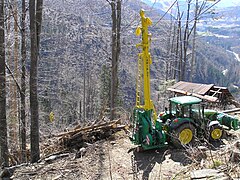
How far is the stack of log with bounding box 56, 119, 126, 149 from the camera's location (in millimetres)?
9234

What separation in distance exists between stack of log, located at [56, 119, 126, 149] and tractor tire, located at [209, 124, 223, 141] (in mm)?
3371

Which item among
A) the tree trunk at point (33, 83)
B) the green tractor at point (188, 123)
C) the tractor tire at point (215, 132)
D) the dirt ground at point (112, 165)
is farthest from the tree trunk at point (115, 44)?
the tractor tire at point (215, 132)

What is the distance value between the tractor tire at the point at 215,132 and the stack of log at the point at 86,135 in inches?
133

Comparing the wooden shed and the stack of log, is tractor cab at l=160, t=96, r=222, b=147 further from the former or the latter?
the wooden shed

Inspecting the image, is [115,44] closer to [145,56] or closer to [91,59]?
[145,56]

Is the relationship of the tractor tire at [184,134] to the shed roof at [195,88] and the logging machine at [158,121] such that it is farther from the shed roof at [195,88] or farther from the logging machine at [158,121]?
the shed roof at [195,88]

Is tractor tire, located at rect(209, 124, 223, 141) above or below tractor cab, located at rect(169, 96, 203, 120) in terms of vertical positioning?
below

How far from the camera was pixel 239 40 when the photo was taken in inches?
7293

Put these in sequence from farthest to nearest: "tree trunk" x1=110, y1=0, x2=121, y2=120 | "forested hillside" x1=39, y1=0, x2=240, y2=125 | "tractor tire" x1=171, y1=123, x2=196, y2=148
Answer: "forested hillside" x1=39, y1=0, x2=240, y2=125, "tree trunk" x1=110, y1=0, x2=121, y2=120, "tractor tire" x1=171, y1=123, x2=196, y2=148

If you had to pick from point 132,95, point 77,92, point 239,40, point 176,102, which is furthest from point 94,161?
point 239,40

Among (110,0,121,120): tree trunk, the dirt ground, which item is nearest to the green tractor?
the dirt ground

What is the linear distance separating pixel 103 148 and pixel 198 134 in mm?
3071

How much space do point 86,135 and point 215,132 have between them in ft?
14.1

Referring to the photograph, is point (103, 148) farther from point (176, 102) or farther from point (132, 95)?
point (132, 95)
